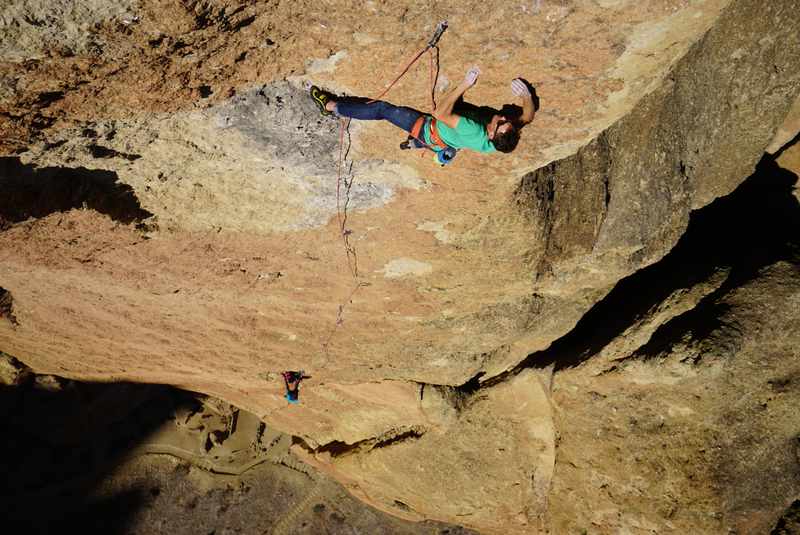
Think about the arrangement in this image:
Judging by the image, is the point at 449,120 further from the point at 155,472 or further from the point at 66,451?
the point at 66,451

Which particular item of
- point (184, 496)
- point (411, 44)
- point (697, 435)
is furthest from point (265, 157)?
point (184, 496)

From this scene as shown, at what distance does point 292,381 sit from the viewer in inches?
202

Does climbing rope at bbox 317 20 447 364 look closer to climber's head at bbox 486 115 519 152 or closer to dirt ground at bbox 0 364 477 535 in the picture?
climber's head at bbox 486 115 519 152

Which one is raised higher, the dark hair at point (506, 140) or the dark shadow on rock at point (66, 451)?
the dark hair at point (506, 140)

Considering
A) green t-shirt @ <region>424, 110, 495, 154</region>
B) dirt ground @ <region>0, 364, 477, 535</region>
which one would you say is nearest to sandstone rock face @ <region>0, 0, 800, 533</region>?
green t-shirt @ <region>424, 110, 495, 154</region>

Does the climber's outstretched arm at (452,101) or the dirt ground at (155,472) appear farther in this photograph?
the dirt ground at (155,472)

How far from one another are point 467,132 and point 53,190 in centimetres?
252

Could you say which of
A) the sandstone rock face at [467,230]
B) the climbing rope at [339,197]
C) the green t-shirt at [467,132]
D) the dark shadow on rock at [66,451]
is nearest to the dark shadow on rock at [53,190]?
the sandstone rock face at [467,230]

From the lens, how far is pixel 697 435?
3.21m

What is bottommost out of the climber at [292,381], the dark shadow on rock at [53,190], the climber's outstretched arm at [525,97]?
the climber at [292,381]

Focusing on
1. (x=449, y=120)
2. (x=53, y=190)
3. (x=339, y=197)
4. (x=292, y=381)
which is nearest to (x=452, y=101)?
(x=449, y=120)

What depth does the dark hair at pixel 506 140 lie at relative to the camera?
87.7 inches

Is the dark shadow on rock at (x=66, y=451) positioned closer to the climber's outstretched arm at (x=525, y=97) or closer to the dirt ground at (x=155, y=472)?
the dirt ground at (x=155, y=472)

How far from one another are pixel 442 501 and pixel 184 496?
4960 millimetres
